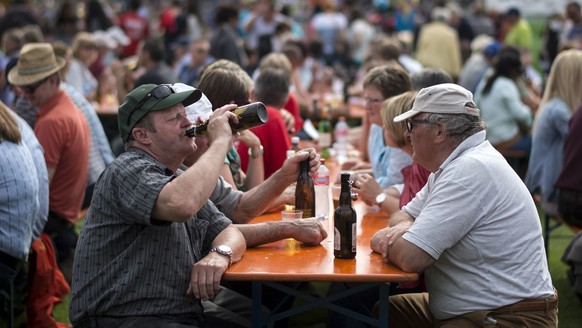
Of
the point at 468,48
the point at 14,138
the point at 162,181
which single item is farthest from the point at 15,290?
the point at 468,48

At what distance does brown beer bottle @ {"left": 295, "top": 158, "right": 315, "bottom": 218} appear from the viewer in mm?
3939

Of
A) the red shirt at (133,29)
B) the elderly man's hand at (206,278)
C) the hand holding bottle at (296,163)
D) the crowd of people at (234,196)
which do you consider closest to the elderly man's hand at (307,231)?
the crowd of people at (234,196)

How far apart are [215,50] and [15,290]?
5.89 meters

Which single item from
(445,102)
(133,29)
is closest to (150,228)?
(445,102)

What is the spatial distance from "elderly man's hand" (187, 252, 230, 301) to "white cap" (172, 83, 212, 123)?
1.86 feet

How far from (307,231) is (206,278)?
0.59 m

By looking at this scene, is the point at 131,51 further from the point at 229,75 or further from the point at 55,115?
the point at 229,75

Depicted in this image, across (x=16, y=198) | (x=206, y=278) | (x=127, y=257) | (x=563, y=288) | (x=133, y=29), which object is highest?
(x=127, y=257)

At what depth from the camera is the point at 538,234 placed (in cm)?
324

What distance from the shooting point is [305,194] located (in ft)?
13.1

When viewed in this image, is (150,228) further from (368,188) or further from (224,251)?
(368,188)

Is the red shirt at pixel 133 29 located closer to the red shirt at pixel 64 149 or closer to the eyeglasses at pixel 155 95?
the red shirt at pixel 64 149

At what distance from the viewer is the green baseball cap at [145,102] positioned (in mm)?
3143

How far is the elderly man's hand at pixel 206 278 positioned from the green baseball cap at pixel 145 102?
0.55 metres
